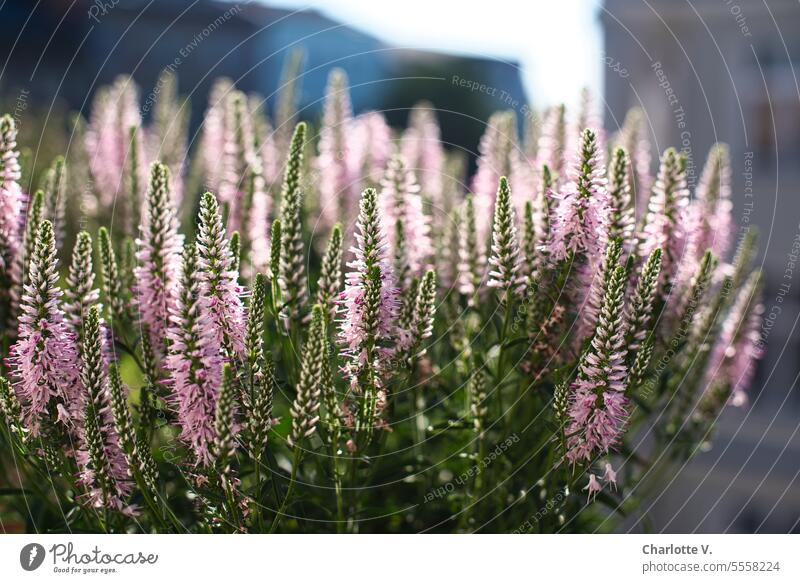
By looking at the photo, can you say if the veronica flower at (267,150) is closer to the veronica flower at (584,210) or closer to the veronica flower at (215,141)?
the veronica flower at (215,141)

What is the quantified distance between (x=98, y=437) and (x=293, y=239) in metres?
0.34

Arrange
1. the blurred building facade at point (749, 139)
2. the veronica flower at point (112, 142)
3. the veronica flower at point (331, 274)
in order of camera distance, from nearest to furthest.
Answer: the veronica flower at point (331, 274) < the veronica flower at point (112, 142) < the blurred building facade at point (749, 139)

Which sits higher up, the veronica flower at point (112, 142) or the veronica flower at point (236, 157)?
the veronica flower at point (112, 142)

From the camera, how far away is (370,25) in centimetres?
135

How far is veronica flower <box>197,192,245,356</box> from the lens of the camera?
821mm

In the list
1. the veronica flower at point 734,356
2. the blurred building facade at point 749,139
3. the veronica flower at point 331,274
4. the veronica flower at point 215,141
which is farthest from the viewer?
the blurred building facade at point 749,139

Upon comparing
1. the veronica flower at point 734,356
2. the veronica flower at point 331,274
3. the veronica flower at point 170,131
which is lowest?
the veronica flower at point 734,356

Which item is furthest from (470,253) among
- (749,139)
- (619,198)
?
(749,139)

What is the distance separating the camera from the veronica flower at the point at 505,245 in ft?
2.97

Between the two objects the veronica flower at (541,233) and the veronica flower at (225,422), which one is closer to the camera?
the veronica flower at (225,422)

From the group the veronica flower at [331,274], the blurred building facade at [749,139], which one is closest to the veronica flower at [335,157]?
the veronica flower at [331,274]
